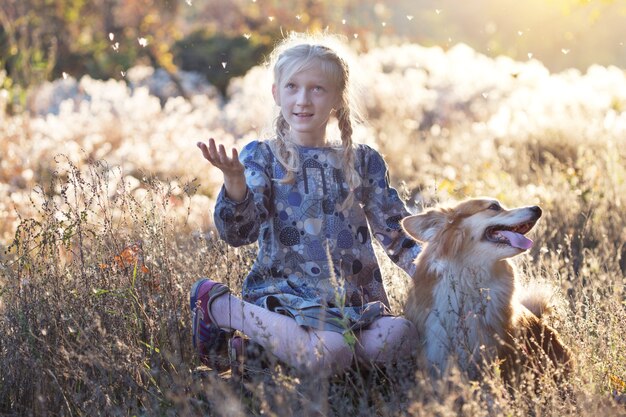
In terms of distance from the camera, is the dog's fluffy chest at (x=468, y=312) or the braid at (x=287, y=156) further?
the braid at (x=287, y=156)

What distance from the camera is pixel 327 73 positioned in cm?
427

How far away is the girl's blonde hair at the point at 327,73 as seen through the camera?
422 centimetres

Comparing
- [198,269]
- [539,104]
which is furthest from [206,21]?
[198,269]

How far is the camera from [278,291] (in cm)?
399

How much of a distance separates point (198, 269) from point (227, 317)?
23.5 inches

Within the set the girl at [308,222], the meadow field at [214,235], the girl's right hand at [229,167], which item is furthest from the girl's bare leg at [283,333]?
the girl's right hand at [229,167]

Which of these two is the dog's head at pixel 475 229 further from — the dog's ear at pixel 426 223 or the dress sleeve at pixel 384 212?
the dress sleeve at pixel 384 212

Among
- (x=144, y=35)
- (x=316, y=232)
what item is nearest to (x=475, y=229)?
(x=316, y=232)

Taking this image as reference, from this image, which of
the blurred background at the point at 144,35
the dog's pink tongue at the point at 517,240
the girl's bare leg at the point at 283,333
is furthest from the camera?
the blurred background at the point at 144,35

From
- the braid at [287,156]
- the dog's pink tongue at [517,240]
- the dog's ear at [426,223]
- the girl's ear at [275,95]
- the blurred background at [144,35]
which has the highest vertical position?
the blurred background at [144,35]

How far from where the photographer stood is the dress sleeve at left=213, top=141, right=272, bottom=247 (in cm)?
386

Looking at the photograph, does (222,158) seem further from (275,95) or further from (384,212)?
(384,212)

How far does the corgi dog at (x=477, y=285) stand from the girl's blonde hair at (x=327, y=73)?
580mm

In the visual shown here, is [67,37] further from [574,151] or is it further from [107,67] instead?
[574,151]
